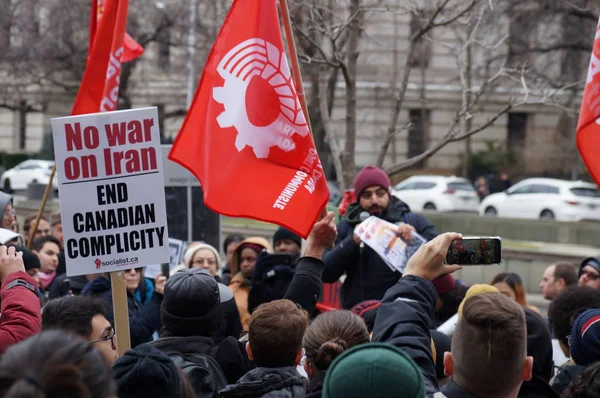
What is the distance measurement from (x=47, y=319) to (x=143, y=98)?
87.4ft

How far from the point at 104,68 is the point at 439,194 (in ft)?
89.0

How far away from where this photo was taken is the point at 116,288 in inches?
194

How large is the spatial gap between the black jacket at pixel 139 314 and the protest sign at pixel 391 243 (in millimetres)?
1465

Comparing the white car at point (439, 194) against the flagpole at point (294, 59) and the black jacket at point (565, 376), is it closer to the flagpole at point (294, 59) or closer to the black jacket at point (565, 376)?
the flagpole at point (294, 59)

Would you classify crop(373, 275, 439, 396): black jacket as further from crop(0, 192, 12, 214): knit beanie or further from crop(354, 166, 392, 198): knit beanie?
crop(0, 192, 12, 214): knit beanie

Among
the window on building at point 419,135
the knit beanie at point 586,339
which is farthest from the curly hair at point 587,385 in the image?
the window on building at point 419,135

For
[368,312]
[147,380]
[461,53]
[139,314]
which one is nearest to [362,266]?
[139,314]

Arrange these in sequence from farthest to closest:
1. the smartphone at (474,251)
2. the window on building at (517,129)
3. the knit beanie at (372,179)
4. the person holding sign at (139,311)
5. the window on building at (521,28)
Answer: the window on building at (517,129)
the window on building at (521,28)
the knit beanie at (372,179)
the person holding sign at (139,311)
the smartphone at (474,251)

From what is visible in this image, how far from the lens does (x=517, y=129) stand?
42.0 metres

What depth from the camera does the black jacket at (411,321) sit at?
3.25m

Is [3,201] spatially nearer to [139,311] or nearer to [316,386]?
[139,311]

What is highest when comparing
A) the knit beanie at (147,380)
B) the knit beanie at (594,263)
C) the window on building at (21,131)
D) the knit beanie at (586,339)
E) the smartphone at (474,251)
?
the smartphone at (474,251)

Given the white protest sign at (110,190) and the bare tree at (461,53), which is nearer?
the white protest sign at (110,190)

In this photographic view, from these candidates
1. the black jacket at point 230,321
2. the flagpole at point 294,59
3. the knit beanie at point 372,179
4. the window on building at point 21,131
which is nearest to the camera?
the flagpole at point 294,59
